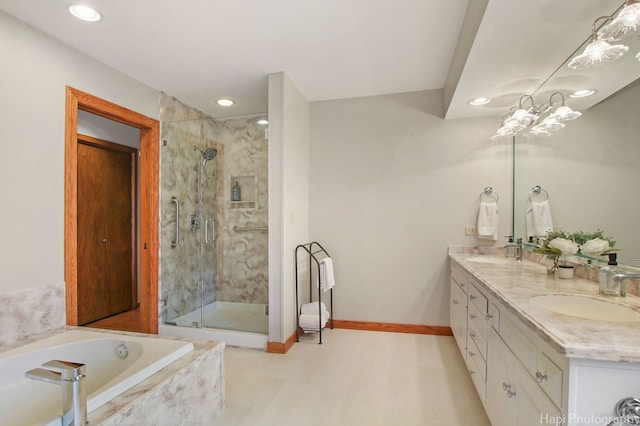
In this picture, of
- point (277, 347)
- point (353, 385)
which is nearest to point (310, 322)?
point (277, 347)

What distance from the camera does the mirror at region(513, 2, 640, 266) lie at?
154 cm

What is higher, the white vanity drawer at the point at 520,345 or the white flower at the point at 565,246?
the white flower at the point at 565,246

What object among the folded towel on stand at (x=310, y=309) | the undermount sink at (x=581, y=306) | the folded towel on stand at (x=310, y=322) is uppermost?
the undermount sink at (x=581, y=306)

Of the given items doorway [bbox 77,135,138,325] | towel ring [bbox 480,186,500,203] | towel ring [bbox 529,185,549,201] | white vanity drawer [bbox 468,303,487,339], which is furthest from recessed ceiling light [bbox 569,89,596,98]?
doorway [bbox 77,135,138,325]

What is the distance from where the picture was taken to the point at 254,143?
12.3ft

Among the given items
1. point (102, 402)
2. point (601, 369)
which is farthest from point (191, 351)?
point (601, 369)

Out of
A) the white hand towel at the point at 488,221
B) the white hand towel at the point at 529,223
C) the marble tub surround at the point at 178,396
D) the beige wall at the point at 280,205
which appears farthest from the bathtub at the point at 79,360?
the white hand towel at the point at 529,223

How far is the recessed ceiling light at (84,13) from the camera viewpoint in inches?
76.1

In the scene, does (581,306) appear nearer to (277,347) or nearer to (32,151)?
(277,347)

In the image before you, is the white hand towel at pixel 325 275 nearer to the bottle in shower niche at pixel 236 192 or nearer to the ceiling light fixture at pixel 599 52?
the bottle in shower niche at pixel 236 192

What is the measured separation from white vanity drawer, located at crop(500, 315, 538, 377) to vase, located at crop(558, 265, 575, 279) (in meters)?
0.78

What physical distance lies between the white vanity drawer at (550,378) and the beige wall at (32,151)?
9.48 feet

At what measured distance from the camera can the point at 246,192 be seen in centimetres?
397

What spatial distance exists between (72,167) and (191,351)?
5.47 ft
